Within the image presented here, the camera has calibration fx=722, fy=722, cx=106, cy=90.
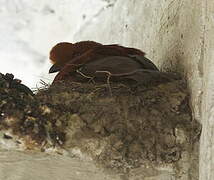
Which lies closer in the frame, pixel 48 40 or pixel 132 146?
pixel 132 146

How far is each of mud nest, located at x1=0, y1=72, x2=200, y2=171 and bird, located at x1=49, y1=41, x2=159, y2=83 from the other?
0.04 meters

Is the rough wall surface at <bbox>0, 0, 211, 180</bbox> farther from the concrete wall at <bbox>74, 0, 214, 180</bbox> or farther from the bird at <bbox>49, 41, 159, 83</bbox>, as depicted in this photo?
the bird at <bbox>49, 41, 159, 83</bbox>

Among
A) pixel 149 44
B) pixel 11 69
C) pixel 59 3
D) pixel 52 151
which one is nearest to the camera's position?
pixel 52 151

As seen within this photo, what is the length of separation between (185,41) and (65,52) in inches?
15.1

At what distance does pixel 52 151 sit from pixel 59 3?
5.92 feet

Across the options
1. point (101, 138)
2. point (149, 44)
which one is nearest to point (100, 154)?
point (101, 138)

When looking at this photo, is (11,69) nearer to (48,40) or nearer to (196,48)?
(48,40)

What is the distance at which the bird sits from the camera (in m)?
1.97

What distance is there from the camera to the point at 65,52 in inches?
86.6

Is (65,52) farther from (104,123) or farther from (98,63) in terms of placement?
(104,123)

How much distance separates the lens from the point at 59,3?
3.52 m

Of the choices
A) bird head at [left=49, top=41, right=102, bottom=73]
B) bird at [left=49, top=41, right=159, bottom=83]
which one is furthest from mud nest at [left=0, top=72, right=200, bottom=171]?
bird head at [left=49, top=41, right=102, bottom=73]

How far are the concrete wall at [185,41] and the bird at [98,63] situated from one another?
11 cm

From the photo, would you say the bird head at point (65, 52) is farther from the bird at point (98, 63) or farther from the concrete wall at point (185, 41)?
the concrete wall at point (185, 41)
